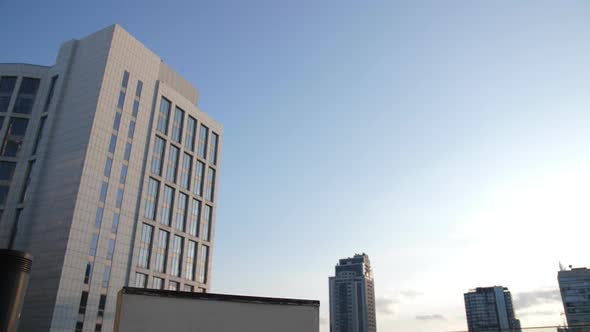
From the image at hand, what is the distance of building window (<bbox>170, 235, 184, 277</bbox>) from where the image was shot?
63.2m

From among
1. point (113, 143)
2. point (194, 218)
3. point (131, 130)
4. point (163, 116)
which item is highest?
point (163, 116)

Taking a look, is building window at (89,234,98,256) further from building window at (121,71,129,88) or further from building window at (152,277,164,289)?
building window at (121,71,129,88)

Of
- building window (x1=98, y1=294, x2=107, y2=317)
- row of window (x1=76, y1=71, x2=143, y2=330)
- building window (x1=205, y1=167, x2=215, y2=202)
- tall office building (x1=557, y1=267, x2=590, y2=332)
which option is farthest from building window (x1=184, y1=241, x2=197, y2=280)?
tall office building (x1=557, y1=267, x2=590, y2=332)

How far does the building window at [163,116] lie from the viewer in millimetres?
65375

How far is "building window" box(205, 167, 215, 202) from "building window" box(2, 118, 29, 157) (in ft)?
90.2

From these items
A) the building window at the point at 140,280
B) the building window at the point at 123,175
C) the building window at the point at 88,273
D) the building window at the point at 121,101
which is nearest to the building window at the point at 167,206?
the building window at the point at 123,175

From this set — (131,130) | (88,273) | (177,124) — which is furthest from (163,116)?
(88,273)

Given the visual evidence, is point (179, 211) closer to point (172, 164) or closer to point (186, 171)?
point (186, 171)

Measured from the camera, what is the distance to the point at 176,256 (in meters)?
64.4

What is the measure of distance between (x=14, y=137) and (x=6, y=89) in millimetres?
8005

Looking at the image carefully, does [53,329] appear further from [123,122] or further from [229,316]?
[229,316]

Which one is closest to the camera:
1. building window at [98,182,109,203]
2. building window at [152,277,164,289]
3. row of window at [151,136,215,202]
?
building window at [98,182,109,203]

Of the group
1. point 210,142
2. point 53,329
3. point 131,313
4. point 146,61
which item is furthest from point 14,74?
point 131,313

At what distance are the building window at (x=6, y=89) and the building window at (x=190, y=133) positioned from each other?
81.2 ft
